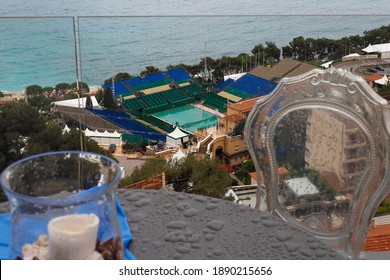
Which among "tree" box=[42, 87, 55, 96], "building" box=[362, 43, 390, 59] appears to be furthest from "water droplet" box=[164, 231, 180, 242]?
"building" box=[362, 43, 390, 59]

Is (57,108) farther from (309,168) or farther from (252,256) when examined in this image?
(252,256)

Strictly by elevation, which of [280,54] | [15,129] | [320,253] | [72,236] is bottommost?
[280,54]

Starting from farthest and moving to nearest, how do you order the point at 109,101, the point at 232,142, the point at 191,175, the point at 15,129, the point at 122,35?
the point at 109,101
the point at 232,142
the point at 122,35
the point at 191,175
the point at 15,129

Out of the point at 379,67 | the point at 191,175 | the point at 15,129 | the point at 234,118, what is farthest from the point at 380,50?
the point at 15,129

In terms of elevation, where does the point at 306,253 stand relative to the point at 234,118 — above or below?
above

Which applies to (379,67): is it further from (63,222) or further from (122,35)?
(63,222)

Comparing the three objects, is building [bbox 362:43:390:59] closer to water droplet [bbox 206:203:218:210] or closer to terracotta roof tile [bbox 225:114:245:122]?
terracotta roof tile [bbox 225:114:245:122]

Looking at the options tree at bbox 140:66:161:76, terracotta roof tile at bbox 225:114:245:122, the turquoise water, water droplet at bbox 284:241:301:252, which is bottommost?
the turquoise water
